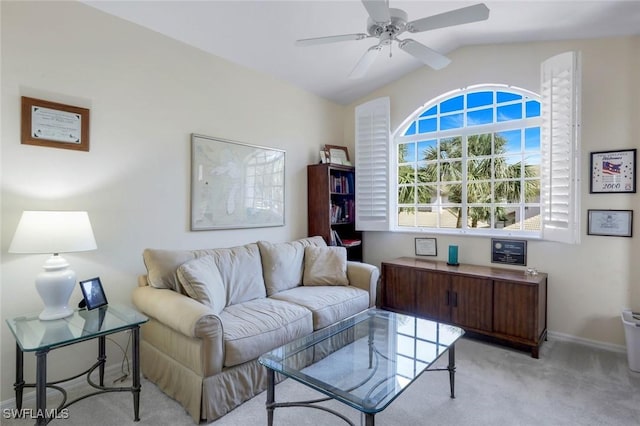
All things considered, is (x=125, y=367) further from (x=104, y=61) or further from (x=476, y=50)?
(x=476, y=50)

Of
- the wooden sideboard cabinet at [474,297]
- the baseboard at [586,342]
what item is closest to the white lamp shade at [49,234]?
the wooden sideboard cabinet at [474,297]

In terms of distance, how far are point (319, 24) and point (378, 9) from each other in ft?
3.73

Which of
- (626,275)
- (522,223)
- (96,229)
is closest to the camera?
(96,229)

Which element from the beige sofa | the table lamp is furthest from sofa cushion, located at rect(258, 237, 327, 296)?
the table lamp

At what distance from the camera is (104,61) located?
7.90 feet

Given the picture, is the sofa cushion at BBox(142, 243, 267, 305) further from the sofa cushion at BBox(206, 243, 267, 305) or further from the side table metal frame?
the side table metal frame

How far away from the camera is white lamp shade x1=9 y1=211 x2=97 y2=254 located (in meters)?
1.86

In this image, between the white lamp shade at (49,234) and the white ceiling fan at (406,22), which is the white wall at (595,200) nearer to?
the white ceiling fan at (406,22)

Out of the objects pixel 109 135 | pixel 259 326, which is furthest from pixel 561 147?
pixel 109 135

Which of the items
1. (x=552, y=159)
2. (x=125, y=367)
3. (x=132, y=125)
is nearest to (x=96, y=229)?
(x=132, y=125)

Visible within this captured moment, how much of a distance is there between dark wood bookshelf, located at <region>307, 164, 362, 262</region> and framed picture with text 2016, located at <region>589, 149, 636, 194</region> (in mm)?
2360

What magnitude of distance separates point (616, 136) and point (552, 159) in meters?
Answer: 0.55

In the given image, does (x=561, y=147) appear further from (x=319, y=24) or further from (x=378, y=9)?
(x=319, y=24)

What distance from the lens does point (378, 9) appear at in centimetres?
181
